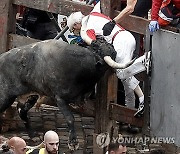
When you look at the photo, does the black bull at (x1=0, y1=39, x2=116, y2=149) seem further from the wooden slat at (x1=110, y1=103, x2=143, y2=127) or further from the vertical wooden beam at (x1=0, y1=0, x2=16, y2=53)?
the vertical wooden beam at (x1=0, y1=0, x2=16, y2=53)

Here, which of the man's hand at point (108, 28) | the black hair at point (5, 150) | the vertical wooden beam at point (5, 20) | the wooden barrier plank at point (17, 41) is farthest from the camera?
the vertical wooden beam at point (5, 20)

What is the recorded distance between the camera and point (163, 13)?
1091 cm

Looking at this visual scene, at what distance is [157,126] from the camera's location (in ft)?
36.8

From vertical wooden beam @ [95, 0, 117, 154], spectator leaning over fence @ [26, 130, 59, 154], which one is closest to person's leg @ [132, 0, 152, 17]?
vertical wooden beam @ [95, 0, 117, 154]

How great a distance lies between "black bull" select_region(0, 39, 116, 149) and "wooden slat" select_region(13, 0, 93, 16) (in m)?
0.81

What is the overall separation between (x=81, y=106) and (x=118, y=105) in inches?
22.7

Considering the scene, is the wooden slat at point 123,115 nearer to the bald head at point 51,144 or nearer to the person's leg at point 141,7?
the person's leg at point 141,7

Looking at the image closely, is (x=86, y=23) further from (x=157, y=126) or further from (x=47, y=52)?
(x=157, y=126)

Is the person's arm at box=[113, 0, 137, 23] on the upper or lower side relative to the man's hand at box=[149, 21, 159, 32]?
upper

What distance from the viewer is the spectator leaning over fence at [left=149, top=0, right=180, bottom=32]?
423 inches

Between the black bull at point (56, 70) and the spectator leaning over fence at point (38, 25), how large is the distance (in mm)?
2430

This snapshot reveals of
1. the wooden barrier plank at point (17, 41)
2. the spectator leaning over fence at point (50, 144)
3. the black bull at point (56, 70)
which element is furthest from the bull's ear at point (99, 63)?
the wooden barrier plank at point (17, 41)

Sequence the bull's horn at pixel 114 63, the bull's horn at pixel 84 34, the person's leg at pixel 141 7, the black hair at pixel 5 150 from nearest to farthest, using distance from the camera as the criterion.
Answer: the black hair at pixel 5 150 → the bull's horn at pixel 114 63 → the bull's horn at pixel 84 34 → the person's leg at pixel 141 7

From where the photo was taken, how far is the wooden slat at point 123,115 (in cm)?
1173
